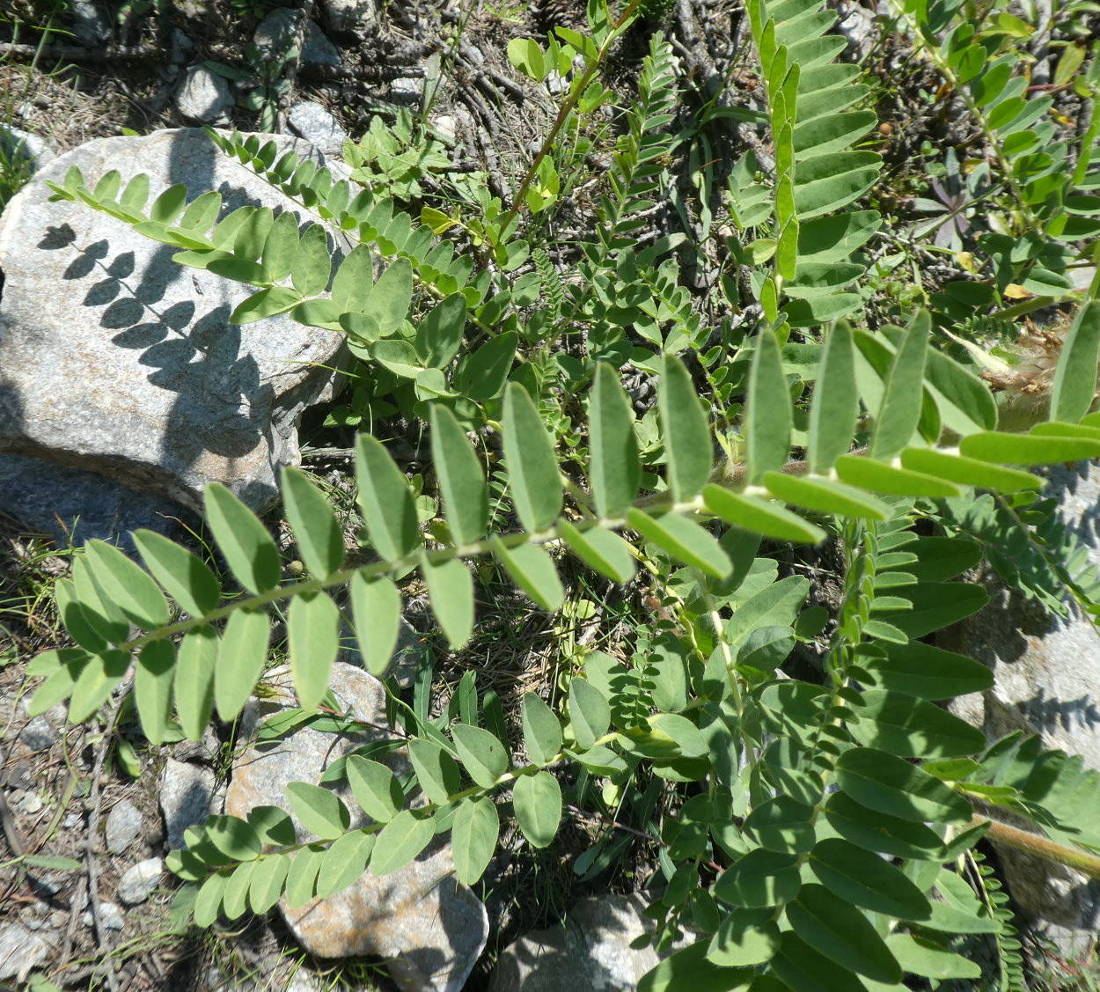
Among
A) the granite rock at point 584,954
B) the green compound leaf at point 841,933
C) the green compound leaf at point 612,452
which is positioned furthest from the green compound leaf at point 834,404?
the granite rock at point 584,954

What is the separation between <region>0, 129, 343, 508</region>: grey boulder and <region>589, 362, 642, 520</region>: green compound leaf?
1.58 metres

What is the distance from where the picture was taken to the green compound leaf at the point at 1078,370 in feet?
4.41

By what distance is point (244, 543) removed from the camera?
4.68 feet

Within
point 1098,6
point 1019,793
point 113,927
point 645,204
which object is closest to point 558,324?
point 645,204

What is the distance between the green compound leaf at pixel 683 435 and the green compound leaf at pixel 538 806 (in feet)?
3.28

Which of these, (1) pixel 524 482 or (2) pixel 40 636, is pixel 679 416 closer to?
(1) pixel 524 482

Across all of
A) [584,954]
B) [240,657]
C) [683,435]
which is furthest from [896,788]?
[584,954]

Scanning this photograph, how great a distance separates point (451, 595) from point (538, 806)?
94 cm

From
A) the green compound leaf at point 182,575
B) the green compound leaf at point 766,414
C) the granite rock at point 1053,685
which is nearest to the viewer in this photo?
the green compound leaf at point 766,414

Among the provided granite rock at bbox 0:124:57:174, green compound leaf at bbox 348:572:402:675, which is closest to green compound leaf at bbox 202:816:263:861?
green compound leaf at bbox 348:572:402:675

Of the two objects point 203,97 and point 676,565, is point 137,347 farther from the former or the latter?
point 676,565

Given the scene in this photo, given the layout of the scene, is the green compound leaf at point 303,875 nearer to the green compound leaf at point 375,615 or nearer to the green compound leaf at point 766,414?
the green compound leaf at point 375,615

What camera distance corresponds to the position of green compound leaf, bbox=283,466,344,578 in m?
1.38

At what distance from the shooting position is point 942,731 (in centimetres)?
169
